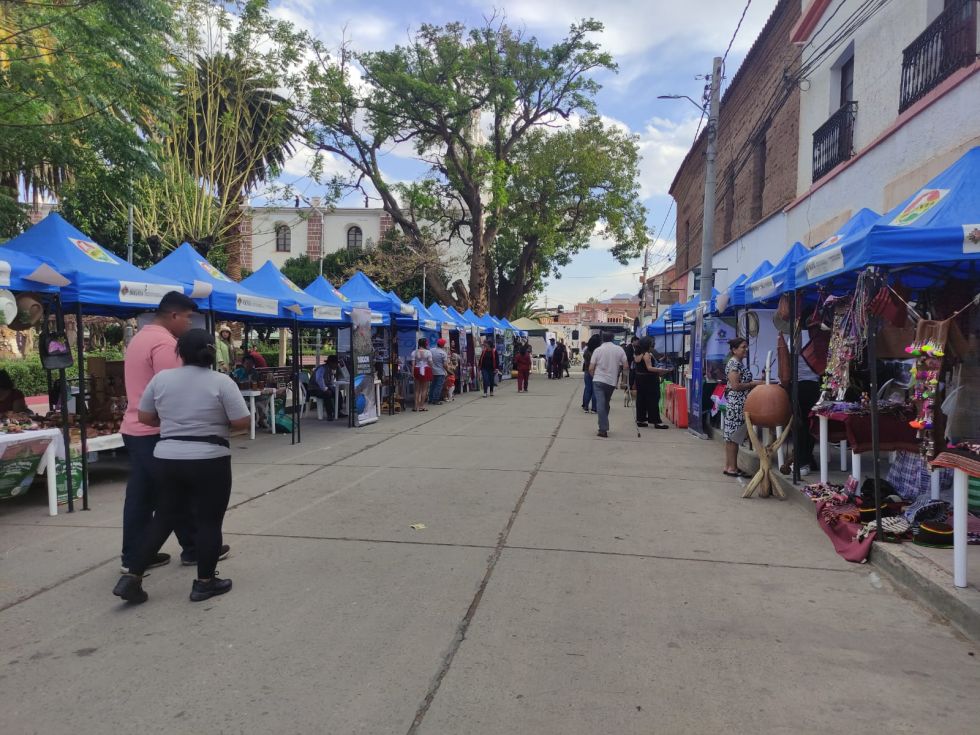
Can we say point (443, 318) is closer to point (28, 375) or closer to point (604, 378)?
point (604, 378)

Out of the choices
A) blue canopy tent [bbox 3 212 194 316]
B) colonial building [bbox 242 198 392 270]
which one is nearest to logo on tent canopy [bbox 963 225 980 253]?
blue canopy tent [bbox 3 212 194 316]

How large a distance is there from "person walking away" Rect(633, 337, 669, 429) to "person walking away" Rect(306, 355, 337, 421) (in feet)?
21.0

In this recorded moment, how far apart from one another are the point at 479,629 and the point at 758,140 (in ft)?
55.6

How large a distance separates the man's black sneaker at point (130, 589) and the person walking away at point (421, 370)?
1152cm

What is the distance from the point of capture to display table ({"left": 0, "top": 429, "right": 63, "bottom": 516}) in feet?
19.9

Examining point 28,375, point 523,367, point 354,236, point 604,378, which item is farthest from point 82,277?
point 354,236

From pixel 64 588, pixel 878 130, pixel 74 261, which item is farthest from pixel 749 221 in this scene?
pixel 64 588

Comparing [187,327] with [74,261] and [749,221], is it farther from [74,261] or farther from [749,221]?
[749,221]

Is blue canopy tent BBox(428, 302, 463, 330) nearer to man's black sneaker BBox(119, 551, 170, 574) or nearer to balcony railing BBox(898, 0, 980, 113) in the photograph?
balcony railing BBox(898, 0, 980, 113)

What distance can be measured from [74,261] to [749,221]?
16436 millimetres

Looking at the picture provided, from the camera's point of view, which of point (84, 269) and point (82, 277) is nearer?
point (82, 277)

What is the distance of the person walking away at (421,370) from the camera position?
15625 mm

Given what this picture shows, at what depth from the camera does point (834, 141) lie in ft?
39.4

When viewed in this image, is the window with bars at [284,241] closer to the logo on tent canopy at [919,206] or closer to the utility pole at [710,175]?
the utility pole at [710,175]
